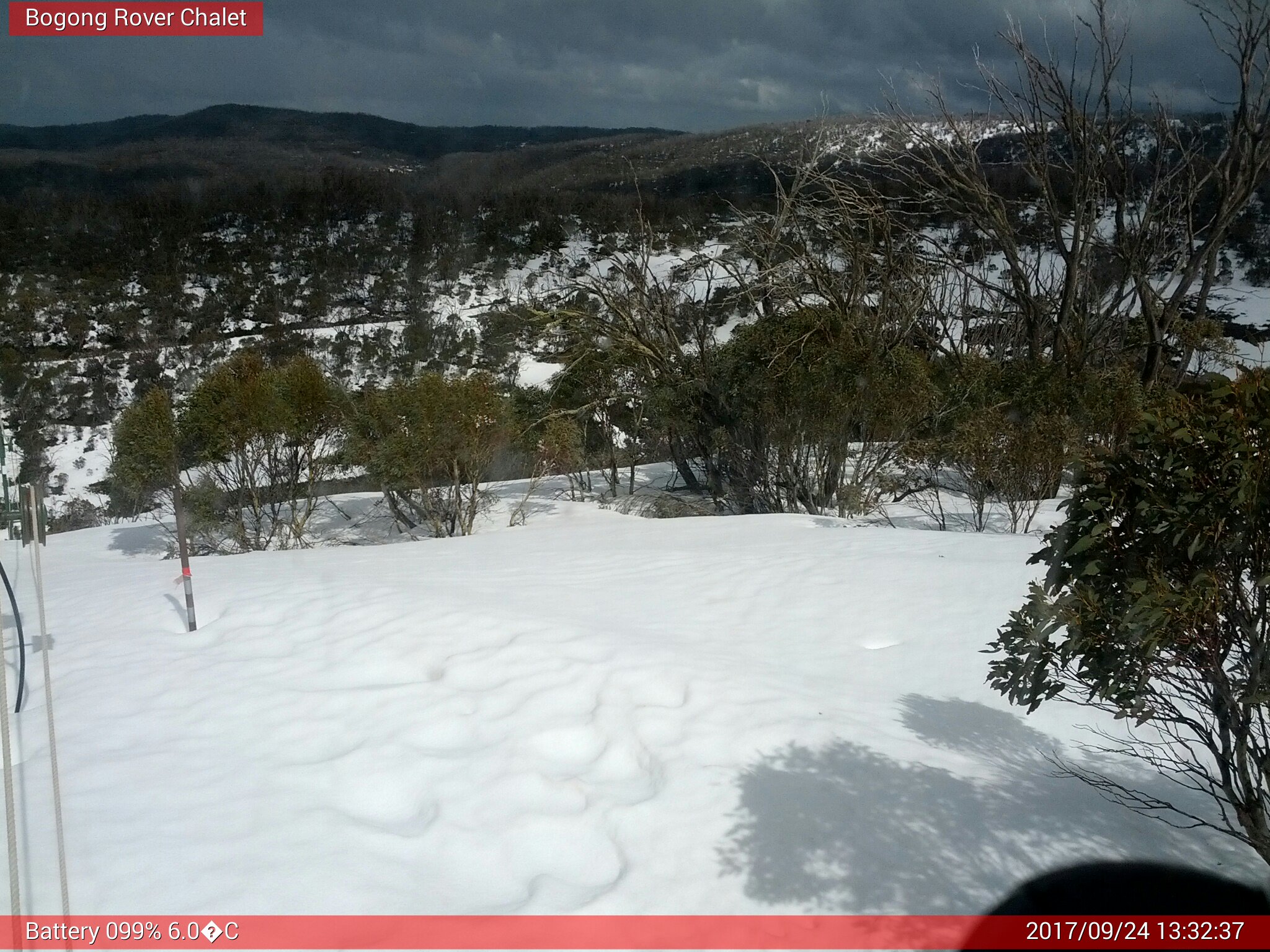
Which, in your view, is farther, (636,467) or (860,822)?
(636,467)

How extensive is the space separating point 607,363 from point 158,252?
2227cm

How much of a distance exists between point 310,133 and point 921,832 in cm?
3915

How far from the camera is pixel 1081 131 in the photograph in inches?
534

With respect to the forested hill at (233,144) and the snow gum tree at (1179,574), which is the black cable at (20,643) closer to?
the snow gum tree at (1179,574)

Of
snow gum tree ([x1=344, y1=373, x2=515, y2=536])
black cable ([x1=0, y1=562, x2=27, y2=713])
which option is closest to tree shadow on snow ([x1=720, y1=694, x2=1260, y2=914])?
black cable ([x1=0, y1=562, x2=27, y2=713])

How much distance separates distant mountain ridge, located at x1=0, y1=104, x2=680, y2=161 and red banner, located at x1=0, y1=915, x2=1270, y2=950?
11.3 metres

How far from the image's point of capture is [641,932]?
103 inches

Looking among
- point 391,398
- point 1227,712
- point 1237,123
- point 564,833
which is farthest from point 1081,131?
point 564,833

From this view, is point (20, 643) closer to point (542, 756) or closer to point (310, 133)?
point (542, 756)

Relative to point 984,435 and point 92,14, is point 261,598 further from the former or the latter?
point 984,435

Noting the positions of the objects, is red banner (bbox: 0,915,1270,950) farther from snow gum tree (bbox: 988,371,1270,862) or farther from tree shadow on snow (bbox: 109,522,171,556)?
tree shadow on snow (bbox: 109,522,171,556)

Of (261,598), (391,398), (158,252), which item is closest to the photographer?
(261,598)

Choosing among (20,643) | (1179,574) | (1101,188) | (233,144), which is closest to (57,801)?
(20,643)

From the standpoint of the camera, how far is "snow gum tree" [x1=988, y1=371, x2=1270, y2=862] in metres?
2.20
